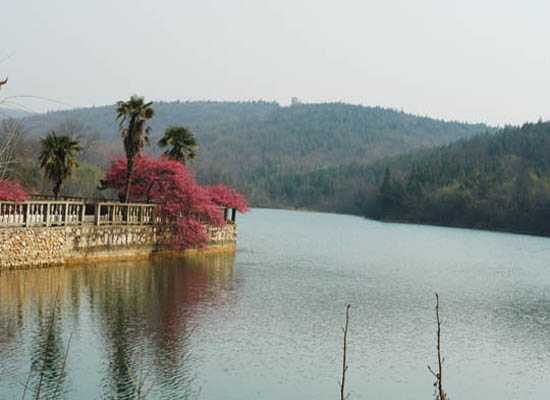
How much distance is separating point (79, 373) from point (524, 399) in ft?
38.6

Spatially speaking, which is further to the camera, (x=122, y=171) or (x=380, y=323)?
(x=122, y=171)

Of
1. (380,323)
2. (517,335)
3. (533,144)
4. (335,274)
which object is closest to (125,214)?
(335,274)

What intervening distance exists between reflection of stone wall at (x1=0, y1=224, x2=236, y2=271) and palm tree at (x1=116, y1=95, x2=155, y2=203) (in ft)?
13.7

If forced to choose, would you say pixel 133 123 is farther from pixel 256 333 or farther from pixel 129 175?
pixel 256 333

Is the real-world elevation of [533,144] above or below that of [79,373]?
above

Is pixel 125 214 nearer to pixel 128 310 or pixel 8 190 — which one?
pixel 8 190

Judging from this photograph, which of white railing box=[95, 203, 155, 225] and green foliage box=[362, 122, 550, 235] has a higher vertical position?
green foliage box=[362, 122, 550, 235]

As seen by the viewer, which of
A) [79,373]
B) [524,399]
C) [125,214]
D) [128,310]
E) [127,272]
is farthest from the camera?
[125,214]

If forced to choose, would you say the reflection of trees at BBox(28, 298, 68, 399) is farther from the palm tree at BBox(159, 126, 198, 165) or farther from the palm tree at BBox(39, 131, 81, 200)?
the palm tree at BBox(159, 126, 198, 165)

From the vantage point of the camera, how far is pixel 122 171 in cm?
4947

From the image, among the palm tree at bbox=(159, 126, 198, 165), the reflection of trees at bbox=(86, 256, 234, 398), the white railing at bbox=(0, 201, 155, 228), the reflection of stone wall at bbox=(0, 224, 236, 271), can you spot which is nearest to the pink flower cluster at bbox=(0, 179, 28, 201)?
the white railing at bbox=(0, 201, 155, 228)

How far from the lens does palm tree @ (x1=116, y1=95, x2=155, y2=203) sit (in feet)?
148

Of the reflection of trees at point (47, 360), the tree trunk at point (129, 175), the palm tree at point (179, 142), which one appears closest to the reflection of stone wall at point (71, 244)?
the tree trunk at point (129, 175)

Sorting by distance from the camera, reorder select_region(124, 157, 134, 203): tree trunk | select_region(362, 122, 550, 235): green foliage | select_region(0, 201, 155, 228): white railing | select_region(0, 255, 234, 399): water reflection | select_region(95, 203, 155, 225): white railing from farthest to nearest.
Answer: select_region(362, 122, 550, 235): green foliage, select_region(124, 157, 134, 203): tree trunk, select_region(95, 203, 155, 225): white railing, select_region(0, 201, 155, 228): white railing, select_region(0, 255, 234, 399): water reflection
